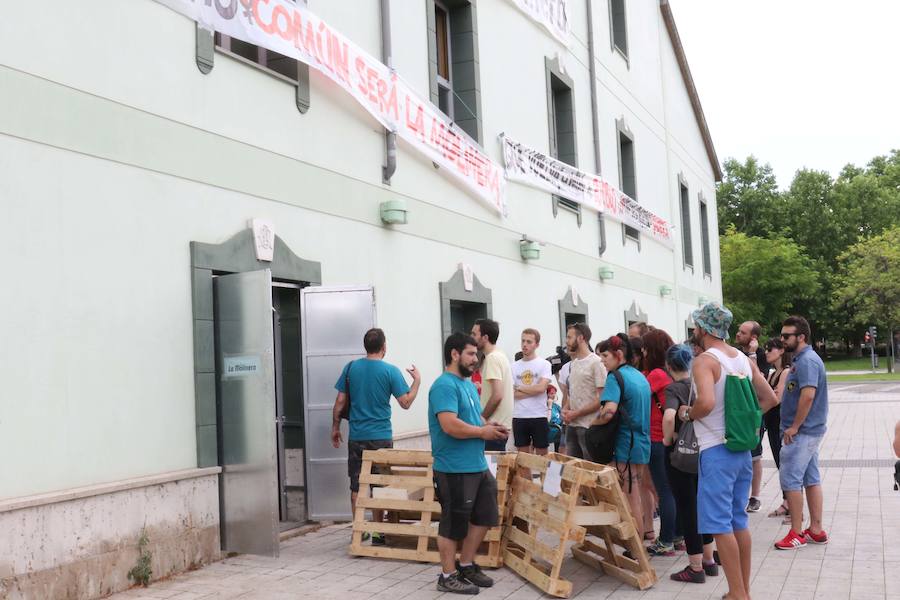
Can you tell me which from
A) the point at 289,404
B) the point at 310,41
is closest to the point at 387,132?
the point at 310,41

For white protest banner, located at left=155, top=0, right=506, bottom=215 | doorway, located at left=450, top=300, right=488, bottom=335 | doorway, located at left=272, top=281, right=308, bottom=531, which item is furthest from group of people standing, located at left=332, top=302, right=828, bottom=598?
doorway, located at left=450, top=300, right=488, bottom=335

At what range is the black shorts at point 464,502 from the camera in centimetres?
622

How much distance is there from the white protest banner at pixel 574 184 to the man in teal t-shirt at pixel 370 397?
6058 mm

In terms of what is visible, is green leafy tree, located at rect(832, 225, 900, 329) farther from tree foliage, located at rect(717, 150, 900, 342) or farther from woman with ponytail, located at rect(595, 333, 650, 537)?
woman with ponytail, located at rect(595, 333, 650, 537)

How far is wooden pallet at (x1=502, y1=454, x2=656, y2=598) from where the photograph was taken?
6125 millimetres

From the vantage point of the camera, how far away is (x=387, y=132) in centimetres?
1015

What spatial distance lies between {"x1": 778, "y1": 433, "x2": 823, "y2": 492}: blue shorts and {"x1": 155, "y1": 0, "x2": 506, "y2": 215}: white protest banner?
5188mm

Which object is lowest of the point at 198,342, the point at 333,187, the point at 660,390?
→ the point at 660,390

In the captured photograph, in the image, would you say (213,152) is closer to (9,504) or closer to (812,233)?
(9,504)

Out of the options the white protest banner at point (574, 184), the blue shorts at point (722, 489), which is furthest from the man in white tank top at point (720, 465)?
the white protest banner at point (574, 184)

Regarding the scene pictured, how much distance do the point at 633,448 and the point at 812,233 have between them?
212ft

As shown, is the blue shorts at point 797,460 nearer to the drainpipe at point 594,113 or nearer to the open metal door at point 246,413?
the open metal door at point 246,413

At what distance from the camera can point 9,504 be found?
18.3 feet

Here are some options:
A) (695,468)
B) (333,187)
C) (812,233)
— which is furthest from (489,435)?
(812,233)
